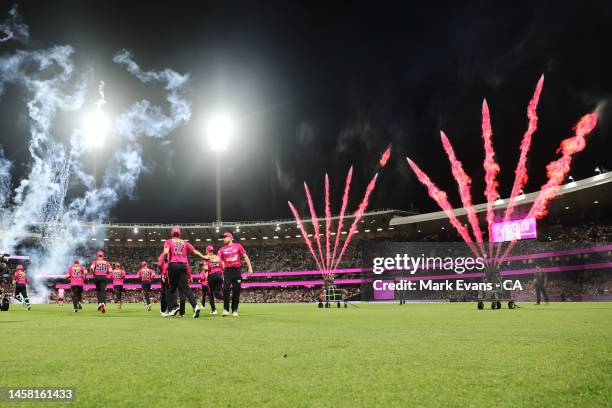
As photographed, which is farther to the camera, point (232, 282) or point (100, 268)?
point (100, 268)

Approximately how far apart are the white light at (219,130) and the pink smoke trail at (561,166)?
25.6 m

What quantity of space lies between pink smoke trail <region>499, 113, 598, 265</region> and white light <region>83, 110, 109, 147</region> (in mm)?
36602

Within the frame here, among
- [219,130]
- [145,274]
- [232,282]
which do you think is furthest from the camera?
[219,130]

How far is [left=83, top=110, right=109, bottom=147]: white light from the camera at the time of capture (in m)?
47.4

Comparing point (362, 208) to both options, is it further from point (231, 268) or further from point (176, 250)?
point (176, 250)

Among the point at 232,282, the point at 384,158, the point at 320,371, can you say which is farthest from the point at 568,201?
the point at 320,371

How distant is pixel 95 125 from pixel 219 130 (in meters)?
11.6

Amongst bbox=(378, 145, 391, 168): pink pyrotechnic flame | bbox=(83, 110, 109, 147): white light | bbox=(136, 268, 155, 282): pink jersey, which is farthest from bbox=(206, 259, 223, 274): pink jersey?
bbox=(378, 145, 391, 168): pink pyrotechnic flame

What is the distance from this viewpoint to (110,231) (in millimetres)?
72062

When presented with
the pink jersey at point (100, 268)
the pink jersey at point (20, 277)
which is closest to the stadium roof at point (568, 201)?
the pink jersey at point (100, 268)

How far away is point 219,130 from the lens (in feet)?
152

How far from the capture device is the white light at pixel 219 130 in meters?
46.6

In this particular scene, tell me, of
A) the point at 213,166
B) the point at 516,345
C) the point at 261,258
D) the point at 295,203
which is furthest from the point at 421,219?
the point at 516,345

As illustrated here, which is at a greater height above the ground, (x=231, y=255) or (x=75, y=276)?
(x=231, y=255)
